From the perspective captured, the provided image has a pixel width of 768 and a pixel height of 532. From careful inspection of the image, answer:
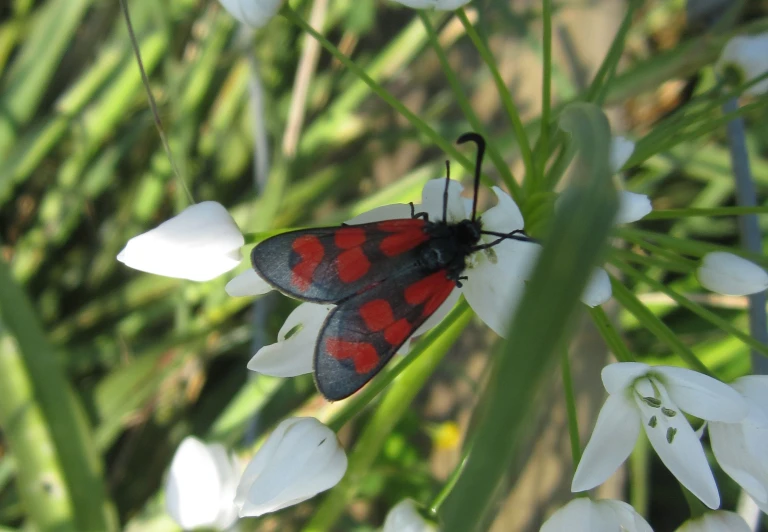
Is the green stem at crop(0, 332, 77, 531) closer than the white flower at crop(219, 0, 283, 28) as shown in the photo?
No

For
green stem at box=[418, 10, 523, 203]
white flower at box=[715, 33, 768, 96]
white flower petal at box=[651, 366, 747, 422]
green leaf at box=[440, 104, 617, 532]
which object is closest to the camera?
green leaf at box=[440, 104, 617, 532]

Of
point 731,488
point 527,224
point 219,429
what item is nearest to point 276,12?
point 527,224

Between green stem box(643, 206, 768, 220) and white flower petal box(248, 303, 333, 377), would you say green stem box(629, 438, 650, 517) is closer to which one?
green stem box(643, 206, 768, 220)

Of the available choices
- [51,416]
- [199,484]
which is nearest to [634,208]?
[199,484]

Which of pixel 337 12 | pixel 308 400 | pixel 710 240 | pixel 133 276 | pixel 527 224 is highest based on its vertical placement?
pixel 337 12

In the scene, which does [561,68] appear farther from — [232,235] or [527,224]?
[232,235]

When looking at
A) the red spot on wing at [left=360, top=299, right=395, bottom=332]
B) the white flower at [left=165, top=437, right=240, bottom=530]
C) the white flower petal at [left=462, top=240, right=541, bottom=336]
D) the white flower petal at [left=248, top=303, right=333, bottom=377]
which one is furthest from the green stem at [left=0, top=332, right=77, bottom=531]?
the white flower petal at [left=462, top=240, right=541, bottom=336]

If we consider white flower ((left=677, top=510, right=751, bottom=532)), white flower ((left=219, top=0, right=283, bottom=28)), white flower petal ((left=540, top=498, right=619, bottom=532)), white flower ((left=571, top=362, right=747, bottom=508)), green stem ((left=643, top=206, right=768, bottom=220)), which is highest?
white flower ((left=219, top=0, right=283, bottom=28))
